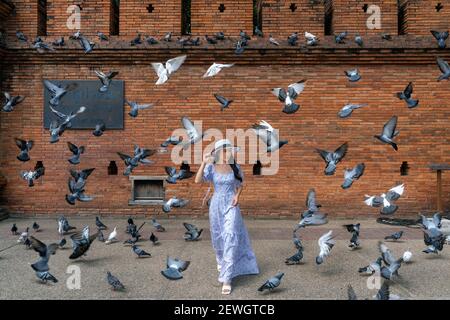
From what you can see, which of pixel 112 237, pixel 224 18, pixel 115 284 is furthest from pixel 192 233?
pixel 224 18

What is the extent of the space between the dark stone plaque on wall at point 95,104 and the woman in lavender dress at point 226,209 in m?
4.56

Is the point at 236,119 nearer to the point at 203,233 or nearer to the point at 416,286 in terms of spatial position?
the point at 203,233

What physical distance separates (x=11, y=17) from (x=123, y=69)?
2792 millimetres

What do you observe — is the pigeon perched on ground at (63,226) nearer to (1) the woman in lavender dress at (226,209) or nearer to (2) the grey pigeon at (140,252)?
(2) the grey pigeon at (140,252)

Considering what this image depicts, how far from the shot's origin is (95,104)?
8.09 meters

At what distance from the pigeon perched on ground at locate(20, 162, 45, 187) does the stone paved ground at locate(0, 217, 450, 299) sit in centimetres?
107

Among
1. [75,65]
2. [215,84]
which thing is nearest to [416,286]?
[215,84]

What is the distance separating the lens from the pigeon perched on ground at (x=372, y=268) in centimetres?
413

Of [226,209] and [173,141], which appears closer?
[226,209]

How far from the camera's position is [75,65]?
809cm

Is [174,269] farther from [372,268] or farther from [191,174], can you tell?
[191,174]

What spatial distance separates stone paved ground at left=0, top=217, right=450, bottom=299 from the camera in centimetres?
379

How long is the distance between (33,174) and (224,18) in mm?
5243

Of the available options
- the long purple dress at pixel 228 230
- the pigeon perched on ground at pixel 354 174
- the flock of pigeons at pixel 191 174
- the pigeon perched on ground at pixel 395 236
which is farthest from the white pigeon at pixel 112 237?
the pigeon perched on ground at pixel 395 236
